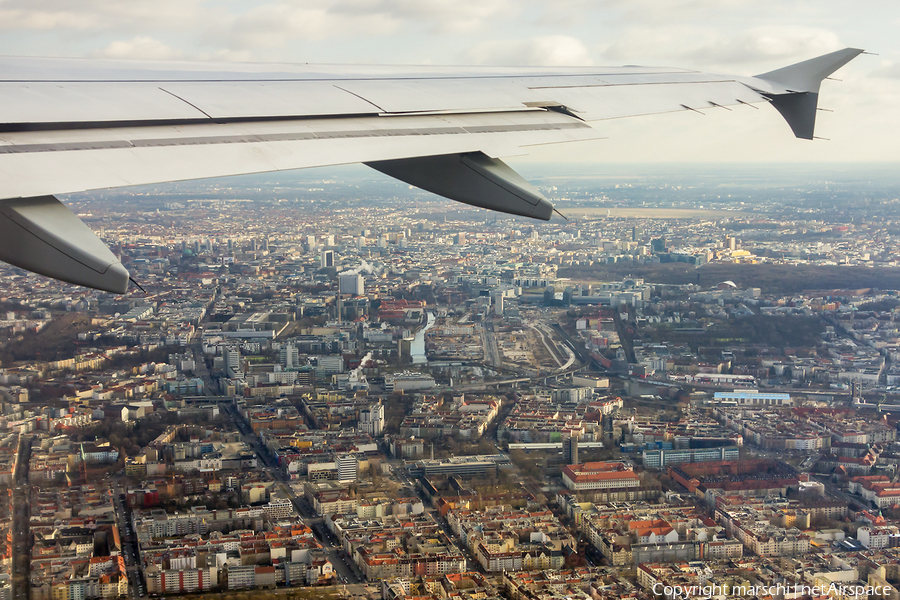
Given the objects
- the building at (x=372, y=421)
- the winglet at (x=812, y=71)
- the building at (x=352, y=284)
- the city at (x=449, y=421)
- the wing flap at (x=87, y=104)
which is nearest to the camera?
the wing flap at (x=87, y=104)

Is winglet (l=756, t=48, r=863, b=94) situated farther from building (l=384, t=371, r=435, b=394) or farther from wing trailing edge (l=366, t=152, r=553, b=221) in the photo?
building (l=384, t=371, r=435, b=394)

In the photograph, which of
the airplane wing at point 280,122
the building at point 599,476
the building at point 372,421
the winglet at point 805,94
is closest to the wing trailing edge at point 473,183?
the airplane wing at point 280,122

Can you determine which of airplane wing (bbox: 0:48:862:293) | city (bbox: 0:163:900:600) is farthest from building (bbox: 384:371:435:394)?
airplane wing (bbox: 0:48:862:293)

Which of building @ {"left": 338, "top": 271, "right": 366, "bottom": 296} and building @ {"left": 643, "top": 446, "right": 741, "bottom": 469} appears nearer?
building @ {"left": 643, "top": 446, "right": 741, "bottom": 469}

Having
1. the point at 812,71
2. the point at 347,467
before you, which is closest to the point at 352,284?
the point at 347,467

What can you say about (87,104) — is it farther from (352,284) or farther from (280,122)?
(352,284)

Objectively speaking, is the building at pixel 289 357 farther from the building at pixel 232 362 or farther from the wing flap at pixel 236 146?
the wing flap at pixel 236 146

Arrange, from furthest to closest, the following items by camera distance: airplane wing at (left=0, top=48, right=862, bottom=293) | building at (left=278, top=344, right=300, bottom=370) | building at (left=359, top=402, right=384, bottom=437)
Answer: building at (left=278, top=344, right=300, bottom=370), building at (left=359, top=402, right=384, bottom=437), airplane wing at (left=0, top=48, right=862, bottom=293)

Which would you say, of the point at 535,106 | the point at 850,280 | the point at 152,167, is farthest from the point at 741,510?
the point at 850,280
